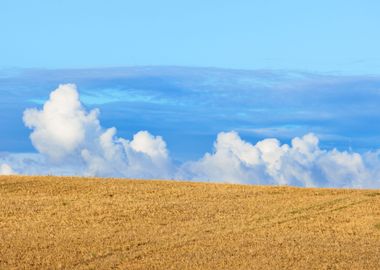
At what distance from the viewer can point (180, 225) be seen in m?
33.1

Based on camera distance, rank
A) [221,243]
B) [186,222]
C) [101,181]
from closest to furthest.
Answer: [221,243], [186,222], [101,181]

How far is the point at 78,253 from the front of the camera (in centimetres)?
2638

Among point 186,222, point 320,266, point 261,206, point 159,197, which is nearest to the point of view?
point 320,266

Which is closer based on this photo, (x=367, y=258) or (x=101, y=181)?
(x=367, y=258)

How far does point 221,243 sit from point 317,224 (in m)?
6.87

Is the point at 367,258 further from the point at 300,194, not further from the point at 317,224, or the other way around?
the point at 300,194

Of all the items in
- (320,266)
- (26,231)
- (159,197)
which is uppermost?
(159,197)

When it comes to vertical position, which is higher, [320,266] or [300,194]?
[300,194]

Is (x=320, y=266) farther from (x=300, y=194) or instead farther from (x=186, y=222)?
(x=300, y=194)

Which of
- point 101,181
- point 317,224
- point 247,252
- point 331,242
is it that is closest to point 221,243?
point 247,252

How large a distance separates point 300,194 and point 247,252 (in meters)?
17.3

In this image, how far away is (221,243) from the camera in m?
28.7

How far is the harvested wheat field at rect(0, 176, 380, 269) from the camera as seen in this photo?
2556cm

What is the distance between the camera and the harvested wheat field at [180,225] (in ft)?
83.9
